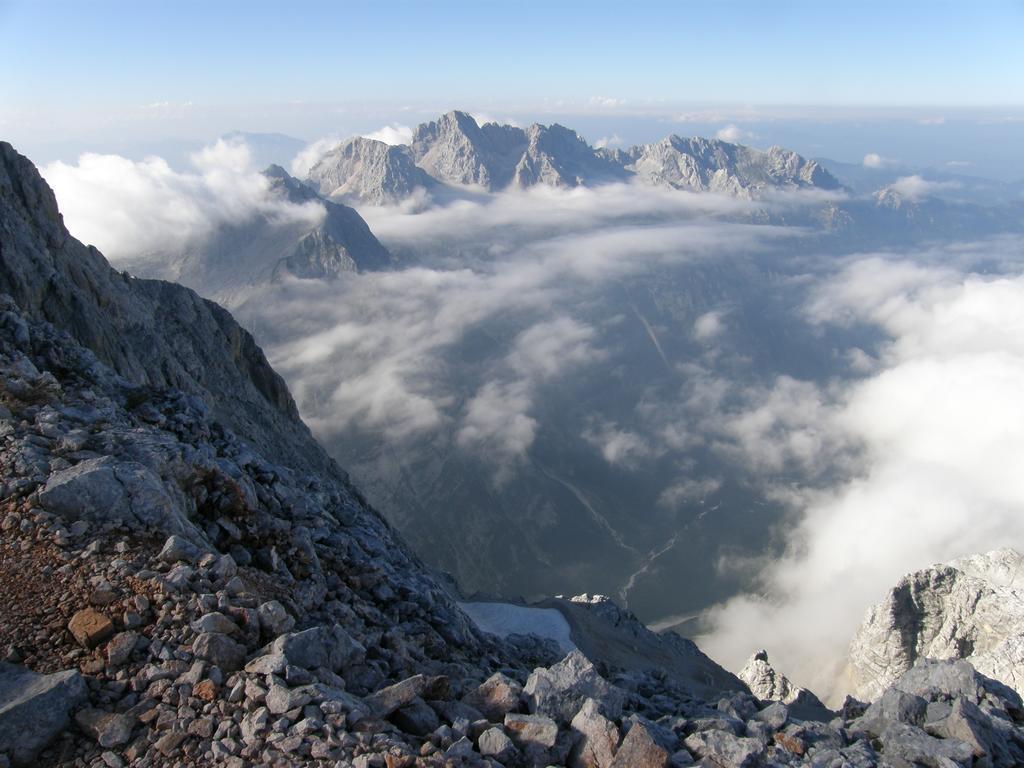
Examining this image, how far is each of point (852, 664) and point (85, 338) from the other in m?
121

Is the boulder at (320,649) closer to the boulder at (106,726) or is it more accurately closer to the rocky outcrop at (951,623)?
the boulder at (106,726)

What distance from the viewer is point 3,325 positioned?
25922mm

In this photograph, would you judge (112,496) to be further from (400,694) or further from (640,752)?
(640,752)

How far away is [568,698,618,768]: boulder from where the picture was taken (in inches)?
509

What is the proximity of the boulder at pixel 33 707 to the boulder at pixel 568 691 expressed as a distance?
888cm

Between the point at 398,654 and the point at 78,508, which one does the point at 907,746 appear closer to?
the point at 398,654

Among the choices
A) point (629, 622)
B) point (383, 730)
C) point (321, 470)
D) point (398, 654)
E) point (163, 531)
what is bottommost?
point (629, 622)

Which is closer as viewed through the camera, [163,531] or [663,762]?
[663,762]

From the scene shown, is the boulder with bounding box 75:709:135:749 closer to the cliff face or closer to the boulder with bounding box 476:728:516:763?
the boulder with bounding box 476:728:516:763

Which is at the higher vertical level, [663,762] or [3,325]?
[3,325]

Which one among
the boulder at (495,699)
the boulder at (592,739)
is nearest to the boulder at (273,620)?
the boulder at (495,699)

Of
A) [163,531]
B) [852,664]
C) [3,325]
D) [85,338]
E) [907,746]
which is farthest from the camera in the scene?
[852,664]

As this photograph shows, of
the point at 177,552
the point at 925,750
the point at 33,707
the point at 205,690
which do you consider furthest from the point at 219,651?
the point at 925,750

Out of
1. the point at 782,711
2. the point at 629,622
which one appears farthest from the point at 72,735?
the point at 629,622
